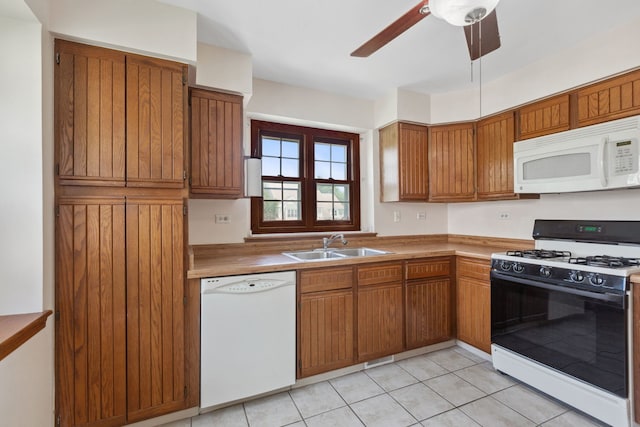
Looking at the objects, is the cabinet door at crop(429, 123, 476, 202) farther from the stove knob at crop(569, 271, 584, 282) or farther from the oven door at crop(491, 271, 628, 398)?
the stove knob at crop(569, 271, 584, 282)

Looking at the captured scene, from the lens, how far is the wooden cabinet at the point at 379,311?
2352mm

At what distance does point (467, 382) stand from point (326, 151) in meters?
2.43

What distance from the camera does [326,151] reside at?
3.17m

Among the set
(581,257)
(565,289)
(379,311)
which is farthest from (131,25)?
(581,257)

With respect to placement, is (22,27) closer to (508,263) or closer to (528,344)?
(508,263)

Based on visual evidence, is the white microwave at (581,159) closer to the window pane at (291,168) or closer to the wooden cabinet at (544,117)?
the wooden cabinet at (544,117)

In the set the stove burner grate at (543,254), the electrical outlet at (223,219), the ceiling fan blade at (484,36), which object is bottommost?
the stove burner grate at (543,254)

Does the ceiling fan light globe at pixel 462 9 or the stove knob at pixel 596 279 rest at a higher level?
the ceiling fan light globe at pixel 462 9

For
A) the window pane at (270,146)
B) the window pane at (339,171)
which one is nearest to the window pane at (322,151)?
the window pane at (339,171)

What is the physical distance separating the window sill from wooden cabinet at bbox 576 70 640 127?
11.6 ft

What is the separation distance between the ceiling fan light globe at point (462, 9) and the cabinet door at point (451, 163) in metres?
1.92

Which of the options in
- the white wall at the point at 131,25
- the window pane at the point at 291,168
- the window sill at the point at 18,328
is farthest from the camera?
the window pane at the point at 291,168

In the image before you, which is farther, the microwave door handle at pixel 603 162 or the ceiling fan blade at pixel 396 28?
the microwave door handle at pixel 603 162

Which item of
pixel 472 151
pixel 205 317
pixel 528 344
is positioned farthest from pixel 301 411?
pixel 472 151
